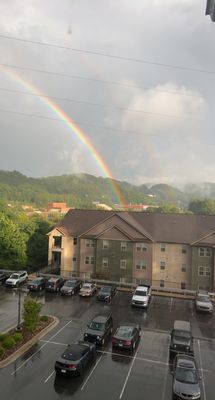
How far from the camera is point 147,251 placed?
51812 millimetres

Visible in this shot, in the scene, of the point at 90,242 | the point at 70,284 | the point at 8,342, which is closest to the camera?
the point at 8,342

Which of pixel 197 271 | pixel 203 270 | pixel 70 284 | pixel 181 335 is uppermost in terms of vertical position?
pixel 203 270

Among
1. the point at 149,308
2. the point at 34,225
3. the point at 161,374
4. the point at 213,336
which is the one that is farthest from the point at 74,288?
the point at 34,225

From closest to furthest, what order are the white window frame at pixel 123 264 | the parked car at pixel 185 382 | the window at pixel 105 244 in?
the parked car at pixel 185 382 → the white window frame at pixel 123 264 → the window at pixel 105 244

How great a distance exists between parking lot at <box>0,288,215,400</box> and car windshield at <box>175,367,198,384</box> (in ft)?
3.60

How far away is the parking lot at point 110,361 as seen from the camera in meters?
19.0

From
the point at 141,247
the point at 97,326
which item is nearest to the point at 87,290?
the point at 97,326

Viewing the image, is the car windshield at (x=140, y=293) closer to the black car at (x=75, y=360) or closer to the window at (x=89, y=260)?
the window at (x=89, y=260)

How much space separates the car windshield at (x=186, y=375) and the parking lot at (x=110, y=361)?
3.60 feet

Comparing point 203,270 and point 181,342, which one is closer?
point 181,342

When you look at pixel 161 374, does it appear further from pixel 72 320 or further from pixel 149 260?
pixel 149 260

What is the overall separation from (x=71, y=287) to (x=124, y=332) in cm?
1629

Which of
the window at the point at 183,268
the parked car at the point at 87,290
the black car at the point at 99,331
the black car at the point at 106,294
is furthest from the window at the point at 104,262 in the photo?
the black car at the point at 99,331

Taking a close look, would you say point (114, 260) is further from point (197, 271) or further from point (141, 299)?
point (141, 299)
